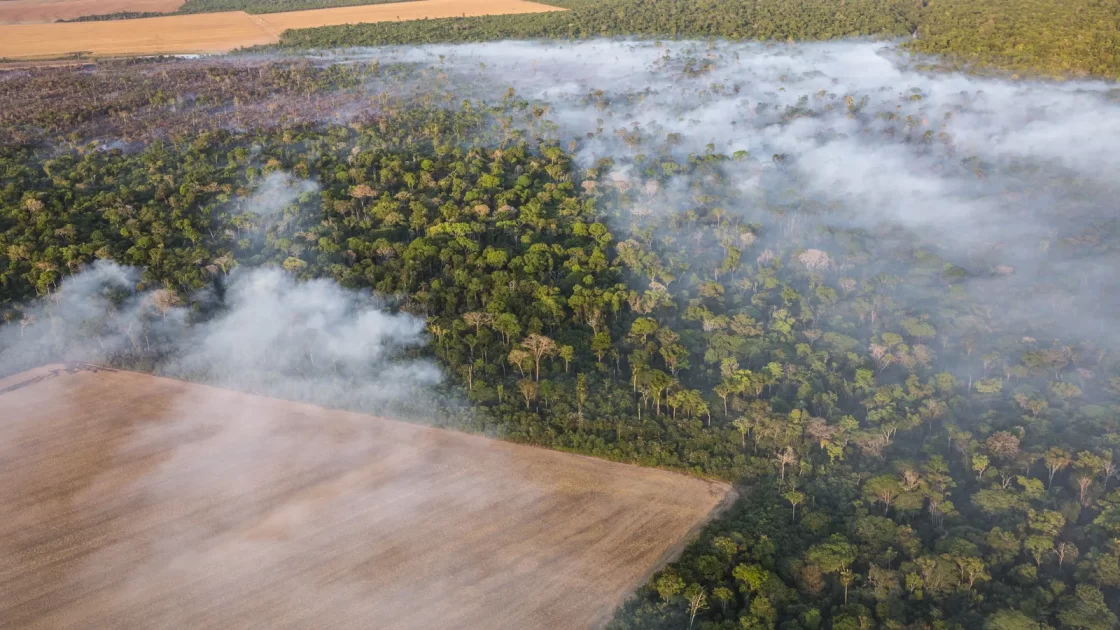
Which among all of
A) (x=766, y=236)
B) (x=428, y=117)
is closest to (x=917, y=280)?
(x=766, y=236)

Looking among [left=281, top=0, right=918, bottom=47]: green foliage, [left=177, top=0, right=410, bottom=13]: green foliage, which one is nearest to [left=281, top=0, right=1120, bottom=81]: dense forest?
[left=281, top=0, right=918, bottom=47]: green foliage

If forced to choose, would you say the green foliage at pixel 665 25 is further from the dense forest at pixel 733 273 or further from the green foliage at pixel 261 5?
the dense forest at pixel 733 273

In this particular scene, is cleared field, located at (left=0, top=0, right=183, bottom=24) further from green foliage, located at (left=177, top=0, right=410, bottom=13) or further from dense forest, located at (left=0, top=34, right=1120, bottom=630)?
dense forest, located at (left=0, top=34, right=1120, bottom=630)

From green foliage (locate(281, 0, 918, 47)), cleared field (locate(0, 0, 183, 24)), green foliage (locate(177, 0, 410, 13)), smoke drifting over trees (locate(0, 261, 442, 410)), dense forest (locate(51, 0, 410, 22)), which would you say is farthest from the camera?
green foliage (locate(177, 0, 410, 13))

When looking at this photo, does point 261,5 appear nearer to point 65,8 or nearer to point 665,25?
point 65,8

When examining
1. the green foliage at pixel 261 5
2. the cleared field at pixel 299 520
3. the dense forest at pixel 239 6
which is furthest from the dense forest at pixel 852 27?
the cleared field at pixel 299 520

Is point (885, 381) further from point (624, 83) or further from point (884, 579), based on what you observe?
point (624, 83)

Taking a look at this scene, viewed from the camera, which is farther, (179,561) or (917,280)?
(917,280)

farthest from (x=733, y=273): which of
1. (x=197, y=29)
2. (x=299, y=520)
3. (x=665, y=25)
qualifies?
(x=197, y=29)
